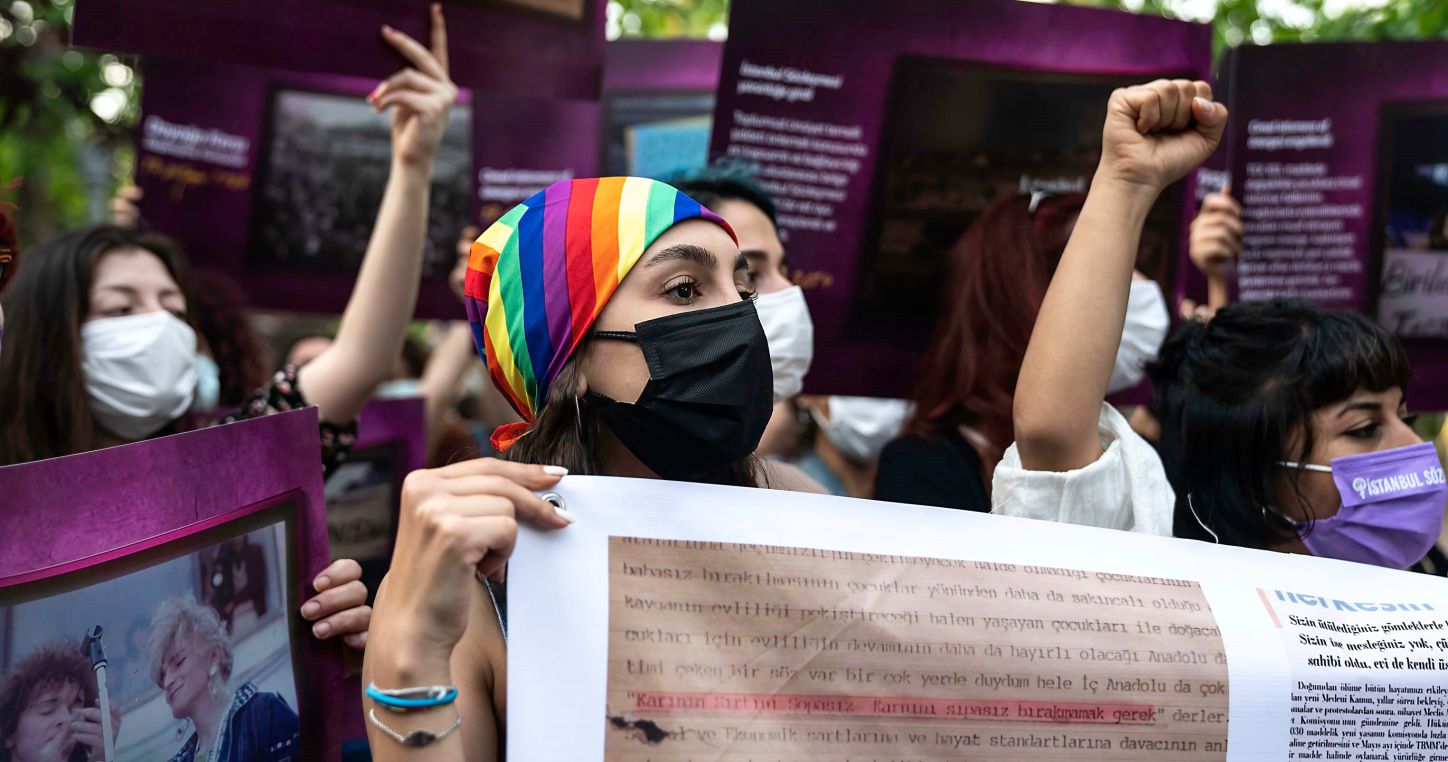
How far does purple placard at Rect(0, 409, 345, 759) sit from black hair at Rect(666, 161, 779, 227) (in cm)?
120

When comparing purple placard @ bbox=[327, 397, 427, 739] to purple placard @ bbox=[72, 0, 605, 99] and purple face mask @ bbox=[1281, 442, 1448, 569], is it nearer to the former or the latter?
purple placard @ bbox=[72, 0, 605, 99]

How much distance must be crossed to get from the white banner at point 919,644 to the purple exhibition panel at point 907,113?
56.2 inches

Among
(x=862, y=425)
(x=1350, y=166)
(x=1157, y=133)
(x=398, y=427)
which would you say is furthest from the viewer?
(x=862, y=425)

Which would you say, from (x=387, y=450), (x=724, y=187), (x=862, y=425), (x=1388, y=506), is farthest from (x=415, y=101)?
(x=1388, y=506)

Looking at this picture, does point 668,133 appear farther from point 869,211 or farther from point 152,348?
point 152,348

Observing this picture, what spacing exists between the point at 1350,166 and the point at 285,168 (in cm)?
307

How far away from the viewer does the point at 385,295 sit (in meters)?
3.04

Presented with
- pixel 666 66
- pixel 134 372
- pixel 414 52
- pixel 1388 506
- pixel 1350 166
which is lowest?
pixel 1388 506

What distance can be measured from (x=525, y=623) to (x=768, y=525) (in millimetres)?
370

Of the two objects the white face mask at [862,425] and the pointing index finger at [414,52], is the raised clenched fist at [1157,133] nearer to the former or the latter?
the pointing index finger at [414,52]

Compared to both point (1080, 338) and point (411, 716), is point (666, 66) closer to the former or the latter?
point (1080, 338)

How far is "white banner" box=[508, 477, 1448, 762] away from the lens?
5.28 feet

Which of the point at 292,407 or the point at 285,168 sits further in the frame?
the point at 285,168

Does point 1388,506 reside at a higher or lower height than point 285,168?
lower
